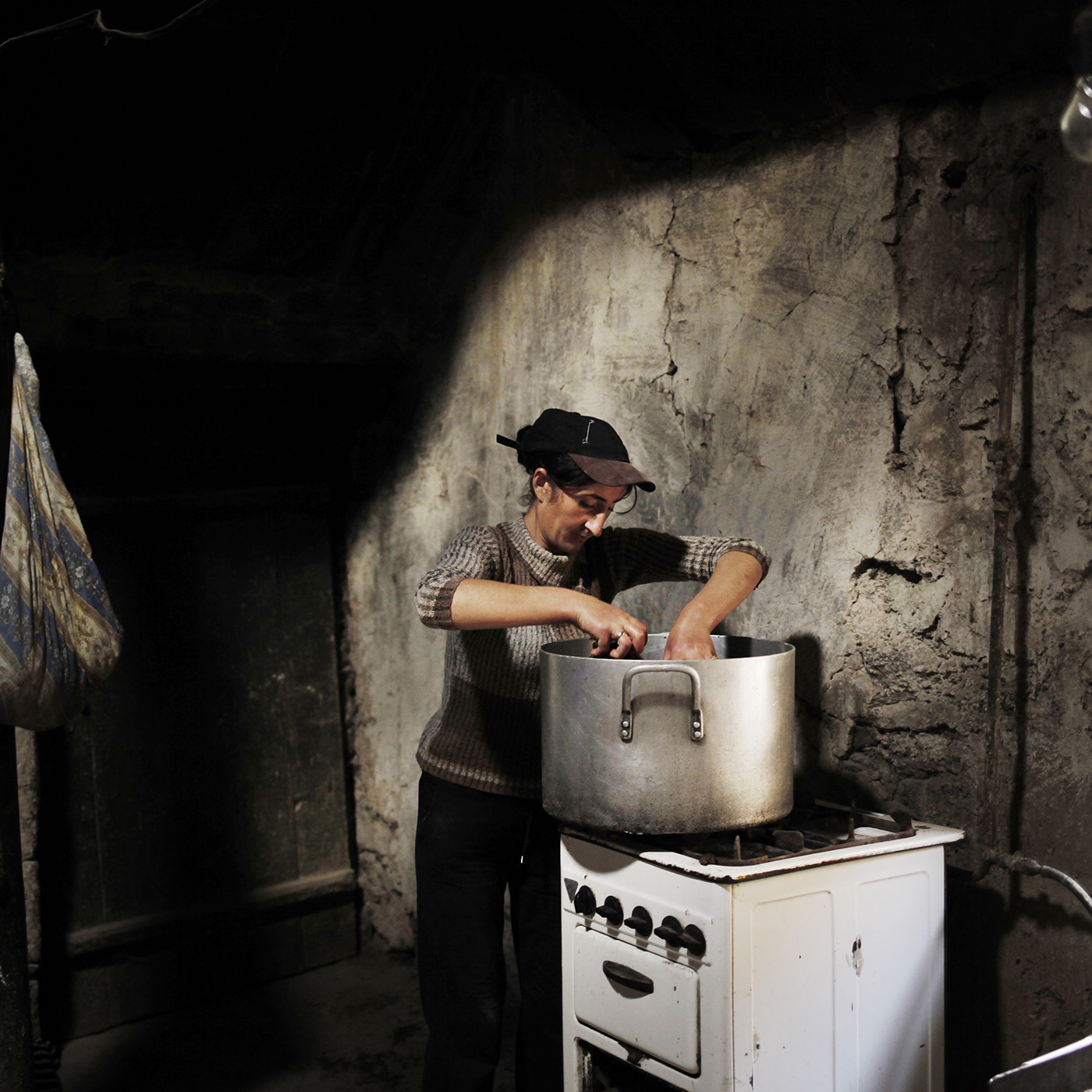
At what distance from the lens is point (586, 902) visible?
6.86ft

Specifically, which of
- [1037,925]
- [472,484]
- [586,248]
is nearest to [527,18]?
[586,248]

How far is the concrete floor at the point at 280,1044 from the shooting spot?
303 centimetres

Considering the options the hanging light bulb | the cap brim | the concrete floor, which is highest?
the hanging light bulb

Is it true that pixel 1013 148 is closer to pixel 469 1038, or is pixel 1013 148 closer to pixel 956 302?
pixel 956 302

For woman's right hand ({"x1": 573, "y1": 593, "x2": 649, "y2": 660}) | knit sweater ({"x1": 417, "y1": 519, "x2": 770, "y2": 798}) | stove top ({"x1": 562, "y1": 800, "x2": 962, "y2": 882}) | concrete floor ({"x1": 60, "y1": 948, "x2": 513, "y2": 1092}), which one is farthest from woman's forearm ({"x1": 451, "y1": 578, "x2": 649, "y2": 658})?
concrete floor ({"x1": 60, "y1": 948, "x2": 513, "y2": 1092})

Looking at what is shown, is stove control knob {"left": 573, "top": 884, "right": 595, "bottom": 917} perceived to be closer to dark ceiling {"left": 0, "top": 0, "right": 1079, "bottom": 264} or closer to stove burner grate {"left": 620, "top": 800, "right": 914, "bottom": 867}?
stove burner grate {"left": 620, "top": 800, "right": 914, "bottom": 867}

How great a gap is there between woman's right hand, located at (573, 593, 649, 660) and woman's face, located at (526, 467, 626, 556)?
0.85 feet

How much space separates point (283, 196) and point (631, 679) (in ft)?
7.48

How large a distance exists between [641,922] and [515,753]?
0.49 m

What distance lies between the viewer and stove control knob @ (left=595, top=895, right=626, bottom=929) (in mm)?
2018

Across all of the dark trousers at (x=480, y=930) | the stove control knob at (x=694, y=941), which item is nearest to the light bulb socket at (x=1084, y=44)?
the stove control knob at (x=694, y=941)

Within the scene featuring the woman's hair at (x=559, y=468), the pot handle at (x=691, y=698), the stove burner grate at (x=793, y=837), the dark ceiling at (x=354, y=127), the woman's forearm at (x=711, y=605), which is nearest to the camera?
the pot handle at (x=691, y=698)

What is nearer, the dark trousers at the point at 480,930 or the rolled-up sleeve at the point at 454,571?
the rolled-up sleeve at the point at 454,571

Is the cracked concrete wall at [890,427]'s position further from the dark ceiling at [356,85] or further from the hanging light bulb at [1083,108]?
the hanging light bulb at [1083,108]
